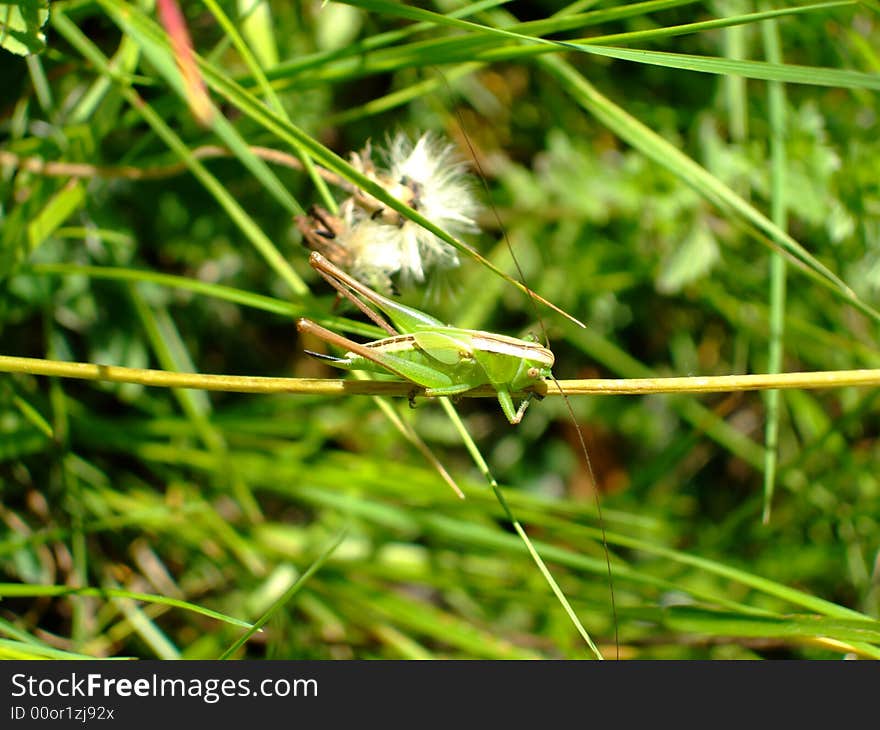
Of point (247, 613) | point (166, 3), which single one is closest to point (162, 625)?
point (247, 613)

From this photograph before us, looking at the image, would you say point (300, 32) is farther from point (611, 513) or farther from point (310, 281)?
point (611, 513)

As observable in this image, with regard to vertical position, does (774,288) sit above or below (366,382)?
above

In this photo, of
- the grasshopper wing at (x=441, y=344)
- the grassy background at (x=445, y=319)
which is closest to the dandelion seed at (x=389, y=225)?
the grassy background at (x=445, y=319)

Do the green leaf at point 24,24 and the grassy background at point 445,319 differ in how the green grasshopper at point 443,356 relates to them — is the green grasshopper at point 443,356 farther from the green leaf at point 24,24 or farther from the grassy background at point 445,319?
the green leaf at point 24,24

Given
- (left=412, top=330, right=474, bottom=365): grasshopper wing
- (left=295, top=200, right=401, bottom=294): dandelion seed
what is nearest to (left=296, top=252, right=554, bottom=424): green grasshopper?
(left=412, top=330, right=474, bottom=365): grasshopper wing

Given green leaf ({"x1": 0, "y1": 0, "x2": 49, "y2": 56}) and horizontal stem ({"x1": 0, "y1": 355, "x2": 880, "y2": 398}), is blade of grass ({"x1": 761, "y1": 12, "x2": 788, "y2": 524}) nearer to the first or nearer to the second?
horizontal stem ({"x1": 0, "y1": 355, "x2": 880, "y2": 398})

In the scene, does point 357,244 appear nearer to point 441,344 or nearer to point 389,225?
point 389,225

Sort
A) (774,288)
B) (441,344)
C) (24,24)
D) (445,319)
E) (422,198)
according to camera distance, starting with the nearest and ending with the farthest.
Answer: (441,344) < (24,24) < (422,198) < (774,288) < (445,319)

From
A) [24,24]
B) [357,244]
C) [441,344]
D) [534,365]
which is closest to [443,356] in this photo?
[441,344]
